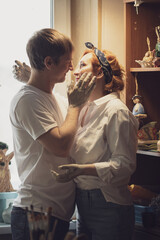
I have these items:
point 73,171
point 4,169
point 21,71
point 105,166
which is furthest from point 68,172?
point 4,169

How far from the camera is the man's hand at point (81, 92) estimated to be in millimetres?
1706

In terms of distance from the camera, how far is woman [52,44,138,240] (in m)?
1.69

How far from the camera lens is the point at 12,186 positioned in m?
2.47

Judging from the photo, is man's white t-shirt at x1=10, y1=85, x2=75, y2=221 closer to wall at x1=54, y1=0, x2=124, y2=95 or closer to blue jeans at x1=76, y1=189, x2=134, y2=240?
blue jeans at x1=76, y1=189, x2=134, y2=240

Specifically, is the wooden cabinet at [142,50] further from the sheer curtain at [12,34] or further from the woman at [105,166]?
the sheer curtain at [12,34]

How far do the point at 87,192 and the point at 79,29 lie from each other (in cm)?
112

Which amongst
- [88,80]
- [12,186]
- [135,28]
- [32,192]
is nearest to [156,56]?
[135,28]

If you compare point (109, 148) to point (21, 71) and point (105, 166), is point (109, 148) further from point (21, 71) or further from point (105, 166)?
point (21, 71)

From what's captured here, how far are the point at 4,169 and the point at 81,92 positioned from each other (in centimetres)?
85

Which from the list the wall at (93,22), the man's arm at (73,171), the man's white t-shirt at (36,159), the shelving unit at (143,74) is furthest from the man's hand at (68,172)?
the wall at (93,22)

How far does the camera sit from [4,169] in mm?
2348

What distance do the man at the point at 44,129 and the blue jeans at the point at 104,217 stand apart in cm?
7

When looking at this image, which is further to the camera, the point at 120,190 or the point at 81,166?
the point at 120,190

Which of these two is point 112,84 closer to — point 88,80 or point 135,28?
point 88,80
